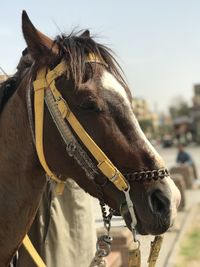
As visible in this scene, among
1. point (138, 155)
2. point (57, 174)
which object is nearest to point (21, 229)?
point (57, 174)

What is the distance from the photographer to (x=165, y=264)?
7.12m

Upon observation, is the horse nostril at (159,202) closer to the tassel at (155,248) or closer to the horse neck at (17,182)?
the tassel at (155,248)

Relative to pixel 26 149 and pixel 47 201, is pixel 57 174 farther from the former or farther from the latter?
pixel 47 201

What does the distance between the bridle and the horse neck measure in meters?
0.08

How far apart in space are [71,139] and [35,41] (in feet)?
1.64

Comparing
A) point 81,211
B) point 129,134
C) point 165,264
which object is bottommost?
point 165,264

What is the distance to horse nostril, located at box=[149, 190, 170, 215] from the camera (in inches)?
78.7

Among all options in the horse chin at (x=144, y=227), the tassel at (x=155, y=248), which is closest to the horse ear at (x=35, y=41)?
the horse chin at (x=144, y=227)

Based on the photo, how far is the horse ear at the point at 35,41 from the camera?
86.1 inches

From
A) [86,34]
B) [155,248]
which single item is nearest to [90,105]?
[86,34]

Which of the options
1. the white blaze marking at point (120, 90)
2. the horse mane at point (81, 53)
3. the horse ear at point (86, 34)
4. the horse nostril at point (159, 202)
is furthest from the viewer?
the horse ear at point (86, 34)

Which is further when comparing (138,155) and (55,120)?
(55,120)

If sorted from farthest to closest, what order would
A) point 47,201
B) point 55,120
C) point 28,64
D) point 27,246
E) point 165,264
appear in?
point 165,264, point 47,201, point 27,246, point 28,64, point 55,120

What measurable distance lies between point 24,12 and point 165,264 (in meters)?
5.71
